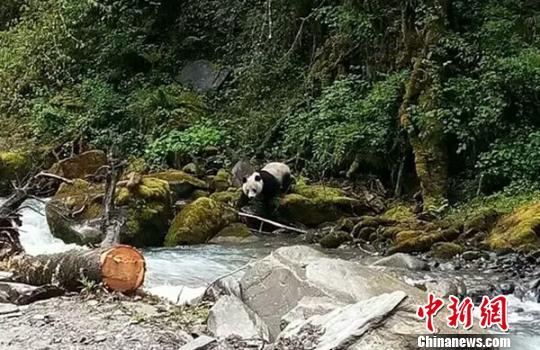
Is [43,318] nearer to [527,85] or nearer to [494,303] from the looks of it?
[494,303]

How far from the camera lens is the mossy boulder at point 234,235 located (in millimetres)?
9117

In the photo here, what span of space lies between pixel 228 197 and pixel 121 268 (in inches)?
214

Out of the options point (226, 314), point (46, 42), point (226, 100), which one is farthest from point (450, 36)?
point (46, 42)

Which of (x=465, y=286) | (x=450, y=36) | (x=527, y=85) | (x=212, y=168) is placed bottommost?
(x=465, y=286)

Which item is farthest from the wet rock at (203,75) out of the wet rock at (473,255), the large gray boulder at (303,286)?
the large gray boulder at (303,286)

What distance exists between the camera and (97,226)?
835 centimetres

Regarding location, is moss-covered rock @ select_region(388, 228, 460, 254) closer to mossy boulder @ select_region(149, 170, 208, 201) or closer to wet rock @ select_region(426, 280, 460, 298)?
wet rock @ select_region(426, 280, 460, 298)

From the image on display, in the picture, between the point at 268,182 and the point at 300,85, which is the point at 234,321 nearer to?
the point at 268,182

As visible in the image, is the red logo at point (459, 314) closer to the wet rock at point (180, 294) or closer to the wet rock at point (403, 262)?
the wet rock at point (180, 294)

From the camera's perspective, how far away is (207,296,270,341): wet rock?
412 cm

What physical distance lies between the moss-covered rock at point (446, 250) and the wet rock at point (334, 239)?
1.26 m

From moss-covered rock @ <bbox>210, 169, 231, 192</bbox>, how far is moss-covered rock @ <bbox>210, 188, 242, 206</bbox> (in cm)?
42

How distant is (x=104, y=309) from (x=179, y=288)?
113cm

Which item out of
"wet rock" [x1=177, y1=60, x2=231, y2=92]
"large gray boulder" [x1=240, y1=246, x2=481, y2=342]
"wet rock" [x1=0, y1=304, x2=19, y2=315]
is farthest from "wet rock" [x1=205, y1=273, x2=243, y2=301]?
"wet rock" [x1=177, y1=60, x2=231, y2=92]
